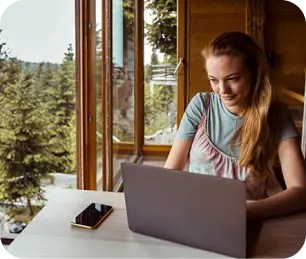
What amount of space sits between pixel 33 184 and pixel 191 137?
853 millimetres

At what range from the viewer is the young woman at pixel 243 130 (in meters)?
1.45

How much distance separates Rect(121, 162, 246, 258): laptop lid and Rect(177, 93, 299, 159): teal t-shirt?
0.54m

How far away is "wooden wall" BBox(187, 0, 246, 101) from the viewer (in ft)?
14.4

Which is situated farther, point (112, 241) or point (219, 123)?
point (219, 123)

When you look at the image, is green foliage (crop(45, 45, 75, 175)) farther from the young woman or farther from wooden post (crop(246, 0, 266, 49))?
wooden post (crop(246, 0, 266, 49))

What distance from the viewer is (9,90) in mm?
1966

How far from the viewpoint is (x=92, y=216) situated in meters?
1.22

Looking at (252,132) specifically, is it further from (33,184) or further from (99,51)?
(99,51)

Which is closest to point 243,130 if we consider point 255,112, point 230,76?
point 255,112

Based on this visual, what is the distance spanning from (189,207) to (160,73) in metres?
3.73

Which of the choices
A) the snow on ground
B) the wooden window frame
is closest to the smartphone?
the snow on ground

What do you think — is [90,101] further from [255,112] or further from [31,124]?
[255,112]

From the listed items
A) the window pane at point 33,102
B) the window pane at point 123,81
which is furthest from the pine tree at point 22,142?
the window pane at point 123,81

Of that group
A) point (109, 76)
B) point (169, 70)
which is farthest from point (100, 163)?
point (169, 70)
